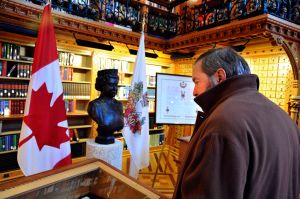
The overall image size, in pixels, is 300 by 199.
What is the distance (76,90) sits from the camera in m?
3.97

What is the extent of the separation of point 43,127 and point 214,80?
1454 mm

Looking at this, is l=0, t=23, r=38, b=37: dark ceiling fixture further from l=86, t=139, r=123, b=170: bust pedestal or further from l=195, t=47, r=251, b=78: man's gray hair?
l=195, t=47, r=251, b=78: man's gray hair

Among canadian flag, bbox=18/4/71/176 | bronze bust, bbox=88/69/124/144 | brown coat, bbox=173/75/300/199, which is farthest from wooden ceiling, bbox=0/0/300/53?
brown coat, bbox=173/75/300/199

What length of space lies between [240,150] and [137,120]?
2.15 metres

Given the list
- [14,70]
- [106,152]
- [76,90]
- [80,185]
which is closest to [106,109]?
[106,152]

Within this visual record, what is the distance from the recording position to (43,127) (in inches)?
68.6

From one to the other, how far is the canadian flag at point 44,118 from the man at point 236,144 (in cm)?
134

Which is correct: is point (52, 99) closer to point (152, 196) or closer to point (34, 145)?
point (34, 145)

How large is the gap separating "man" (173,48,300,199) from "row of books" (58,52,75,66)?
3.41 m

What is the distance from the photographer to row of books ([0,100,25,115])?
10.8 ft

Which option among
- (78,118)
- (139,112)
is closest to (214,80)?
(139,112)

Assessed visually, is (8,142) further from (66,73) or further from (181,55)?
(181,55)

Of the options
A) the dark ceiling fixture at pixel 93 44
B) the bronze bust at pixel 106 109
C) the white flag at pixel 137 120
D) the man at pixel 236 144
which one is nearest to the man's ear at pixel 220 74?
the man at pixel 236 144

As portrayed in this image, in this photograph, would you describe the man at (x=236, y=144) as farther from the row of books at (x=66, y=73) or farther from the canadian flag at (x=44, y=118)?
the row of books at (x=66, y=73)
